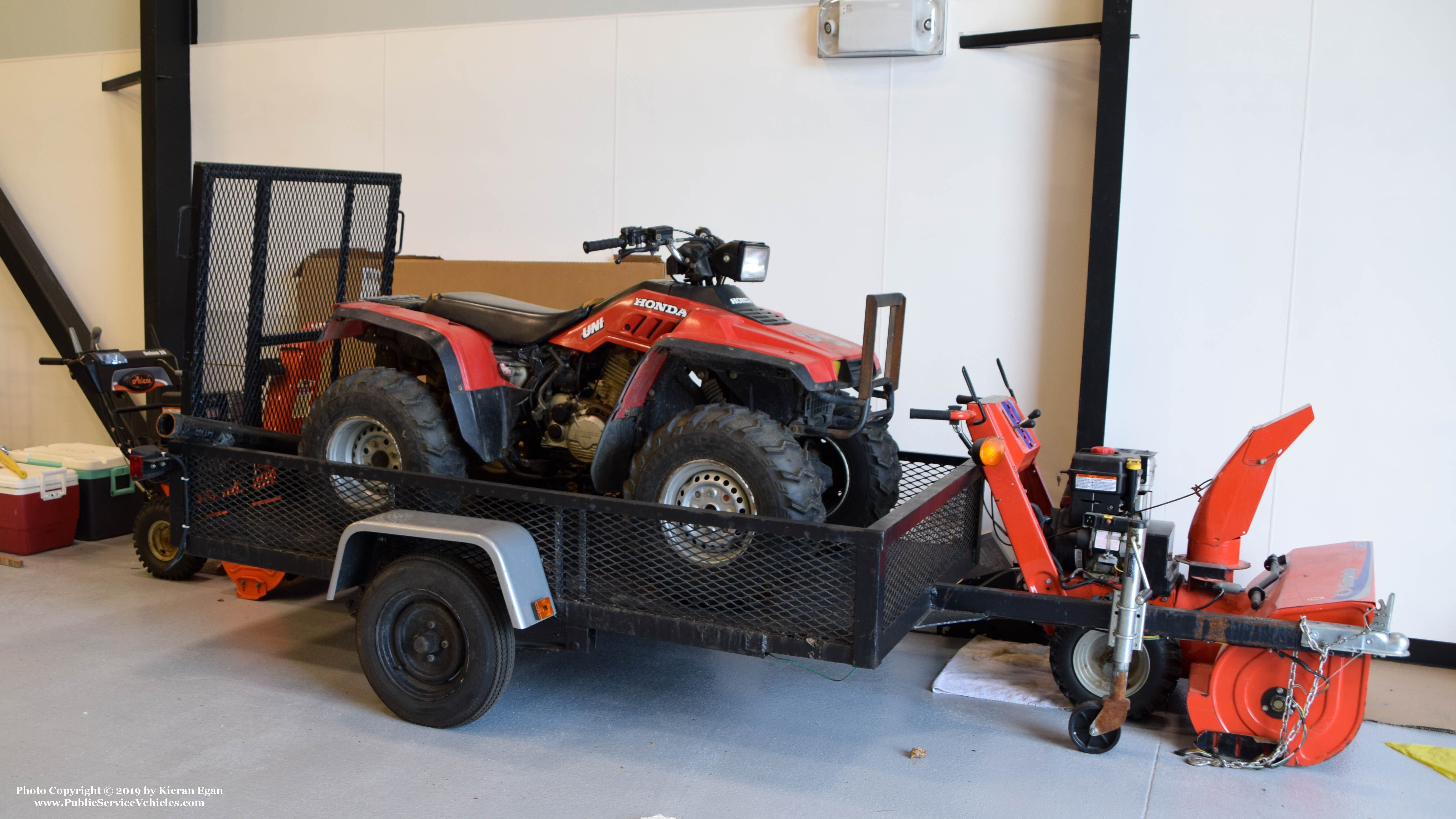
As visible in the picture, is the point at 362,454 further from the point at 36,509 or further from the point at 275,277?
the point at 36,509

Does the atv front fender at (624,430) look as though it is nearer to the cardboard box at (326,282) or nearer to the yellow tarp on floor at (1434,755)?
the cardboard box at (326,282)

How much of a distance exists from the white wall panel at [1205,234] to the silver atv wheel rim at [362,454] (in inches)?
105

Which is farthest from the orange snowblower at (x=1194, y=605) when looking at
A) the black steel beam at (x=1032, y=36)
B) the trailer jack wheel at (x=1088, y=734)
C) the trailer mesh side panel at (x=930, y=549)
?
the black steel beam at (x=1032, y=36)

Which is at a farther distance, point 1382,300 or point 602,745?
point 1382,300

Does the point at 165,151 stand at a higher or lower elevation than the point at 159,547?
higher

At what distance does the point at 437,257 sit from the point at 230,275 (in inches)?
68.7

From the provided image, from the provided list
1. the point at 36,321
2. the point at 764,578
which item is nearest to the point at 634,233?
the point at 764,578

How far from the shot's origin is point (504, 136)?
16.6 ft

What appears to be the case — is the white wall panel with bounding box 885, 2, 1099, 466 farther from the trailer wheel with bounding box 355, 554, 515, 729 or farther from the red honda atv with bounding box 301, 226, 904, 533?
the trailer wheel with bounding box 355, 554, 515, 729

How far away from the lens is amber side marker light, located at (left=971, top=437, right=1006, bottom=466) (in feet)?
10.2

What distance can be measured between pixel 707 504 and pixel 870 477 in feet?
2.23

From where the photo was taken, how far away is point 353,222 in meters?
3.86

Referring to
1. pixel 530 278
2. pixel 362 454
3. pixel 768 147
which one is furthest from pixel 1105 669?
pixel 530 278

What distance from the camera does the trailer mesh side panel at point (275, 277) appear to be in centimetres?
337
